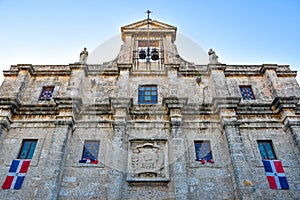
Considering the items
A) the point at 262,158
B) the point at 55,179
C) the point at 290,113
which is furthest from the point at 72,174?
the point at 290,113

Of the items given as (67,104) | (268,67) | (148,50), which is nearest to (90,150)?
(67,104)

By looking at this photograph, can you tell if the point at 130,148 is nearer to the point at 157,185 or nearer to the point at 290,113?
the point at 157,185

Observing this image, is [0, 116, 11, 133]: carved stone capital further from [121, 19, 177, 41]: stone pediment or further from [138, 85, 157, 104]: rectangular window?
[121, 19, 177, 41]: stone pediment

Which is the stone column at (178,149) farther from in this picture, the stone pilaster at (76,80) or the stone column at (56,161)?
the stone column at (56,161)

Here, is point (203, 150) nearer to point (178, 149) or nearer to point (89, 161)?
point (178, 149)

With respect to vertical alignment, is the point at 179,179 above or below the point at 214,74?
below

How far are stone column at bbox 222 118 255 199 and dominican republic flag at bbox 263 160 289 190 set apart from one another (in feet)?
3.49

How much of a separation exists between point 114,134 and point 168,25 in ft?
33.5

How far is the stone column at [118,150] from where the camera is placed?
1048 centimetres

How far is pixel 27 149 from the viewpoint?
1212 cm

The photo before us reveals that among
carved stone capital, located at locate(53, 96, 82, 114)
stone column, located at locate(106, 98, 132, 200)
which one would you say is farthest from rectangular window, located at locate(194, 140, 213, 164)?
carved stone capital, located at locate(53, 96, 82, 114)

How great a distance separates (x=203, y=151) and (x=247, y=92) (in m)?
5.03

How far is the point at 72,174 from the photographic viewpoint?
11.3 meters

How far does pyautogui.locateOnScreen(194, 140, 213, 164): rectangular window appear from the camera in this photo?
11.7 meters
